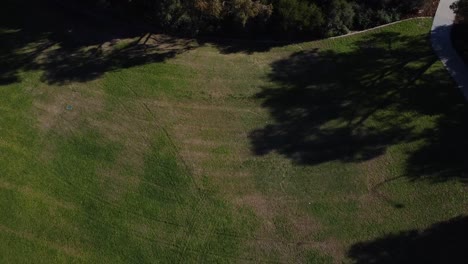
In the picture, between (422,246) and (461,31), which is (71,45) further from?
(461,31)

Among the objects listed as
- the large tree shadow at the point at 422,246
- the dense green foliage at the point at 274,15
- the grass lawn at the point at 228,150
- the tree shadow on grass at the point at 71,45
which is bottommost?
the large tree shadow at the point at 422,246

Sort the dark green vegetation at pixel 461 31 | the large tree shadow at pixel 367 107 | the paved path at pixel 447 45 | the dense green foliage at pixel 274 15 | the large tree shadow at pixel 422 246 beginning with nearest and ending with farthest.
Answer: the large tree shadow at pixel 422 246 < the large tree shadow at pixel 367 107 < the dark green vegetation at pixel 461 31 < the paved path at pixel 447 45 < the dense green foliage at pixel 274 15

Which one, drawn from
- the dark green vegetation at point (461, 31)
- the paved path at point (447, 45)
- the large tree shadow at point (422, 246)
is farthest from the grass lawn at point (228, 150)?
the dark green vegetation at point (461, 31)

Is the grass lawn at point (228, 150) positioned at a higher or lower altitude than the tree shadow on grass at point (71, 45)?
lower

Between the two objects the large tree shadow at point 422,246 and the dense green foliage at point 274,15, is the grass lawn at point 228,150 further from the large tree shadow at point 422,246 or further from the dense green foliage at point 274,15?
the dense green foliage at point 274,15

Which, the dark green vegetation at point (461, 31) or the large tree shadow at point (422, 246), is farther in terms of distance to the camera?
the dark green vegetation at point (461, 31)

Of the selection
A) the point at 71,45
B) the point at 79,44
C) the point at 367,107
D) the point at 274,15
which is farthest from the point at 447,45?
the point at 71,45
